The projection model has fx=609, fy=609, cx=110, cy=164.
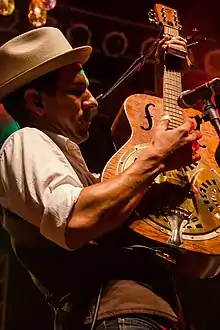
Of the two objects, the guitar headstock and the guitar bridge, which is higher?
the guitar headstock

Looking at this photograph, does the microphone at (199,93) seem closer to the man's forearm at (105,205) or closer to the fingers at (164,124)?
the fingers at (164,124)

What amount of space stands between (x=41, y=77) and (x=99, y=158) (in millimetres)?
1467

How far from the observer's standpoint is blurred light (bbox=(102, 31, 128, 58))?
11.8ft

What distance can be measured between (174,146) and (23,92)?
48cm

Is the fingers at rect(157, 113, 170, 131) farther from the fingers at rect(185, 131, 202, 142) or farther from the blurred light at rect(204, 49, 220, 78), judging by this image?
the blurred light at rect(204, 49, 220, 78)

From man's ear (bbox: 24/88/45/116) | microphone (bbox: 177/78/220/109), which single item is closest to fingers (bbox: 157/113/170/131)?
microphone (bbox: 177/78/220/109)

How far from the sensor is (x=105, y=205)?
145cm

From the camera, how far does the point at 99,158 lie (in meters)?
3.20

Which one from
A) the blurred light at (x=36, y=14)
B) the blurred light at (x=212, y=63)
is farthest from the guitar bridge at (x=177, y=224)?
the blurred light at (x=212, y=63)

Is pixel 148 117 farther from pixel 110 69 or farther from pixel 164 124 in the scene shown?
pixel 110 69

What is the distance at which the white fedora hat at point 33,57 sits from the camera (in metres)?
1.72

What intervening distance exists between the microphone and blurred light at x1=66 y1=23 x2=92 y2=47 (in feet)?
5.92

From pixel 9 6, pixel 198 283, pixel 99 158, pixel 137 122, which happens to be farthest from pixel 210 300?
pixel 9 6

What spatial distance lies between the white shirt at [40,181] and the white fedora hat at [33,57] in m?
0.19
